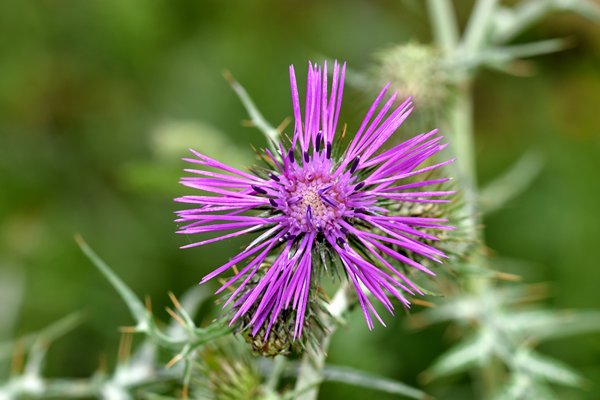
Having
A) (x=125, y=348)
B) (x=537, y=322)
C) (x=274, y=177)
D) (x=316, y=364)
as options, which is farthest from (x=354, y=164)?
(x=125, y=348)

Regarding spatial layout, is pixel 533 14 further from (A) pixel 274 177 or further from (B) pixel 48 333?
(B) pixel 48 333

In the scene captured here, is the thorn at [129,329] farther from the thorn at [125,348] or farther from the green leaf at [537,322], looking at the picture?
the green leaf at [537,322]

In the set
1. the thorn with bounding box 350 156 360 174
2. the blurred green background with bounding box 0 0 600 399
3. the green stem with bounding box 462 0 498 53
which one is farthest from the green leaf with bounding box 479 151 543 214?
the thorn with bounding box 350 156 360 174

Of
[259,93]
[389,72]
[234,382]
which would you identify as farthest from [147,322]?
[259,93]

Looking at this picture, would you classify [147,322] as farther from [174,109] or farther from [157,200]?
[174,109]

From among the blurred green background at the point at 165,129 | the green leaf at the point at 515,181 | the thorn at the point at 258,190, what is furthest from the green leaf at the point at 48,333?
the green leaf at the point at 515,181

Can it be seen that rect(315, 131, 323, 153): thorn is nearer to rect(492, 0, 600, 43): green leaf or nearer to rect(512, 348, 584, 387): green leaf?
rect(512, 348, 584, 387): green leaf

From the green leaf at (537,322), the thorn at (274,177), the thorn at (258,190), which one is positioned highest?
the thorn at (274,177)
